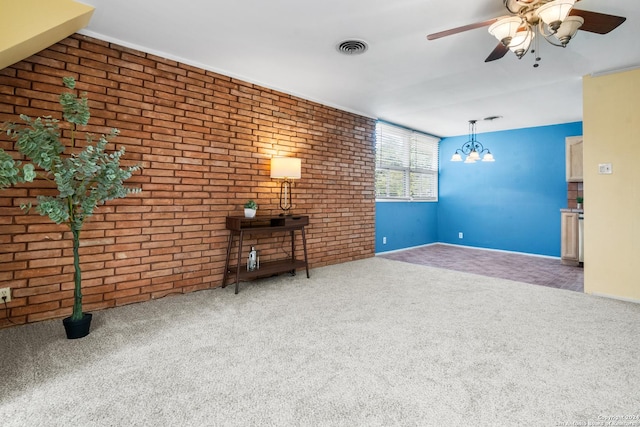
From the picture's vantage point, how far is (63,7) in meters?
2.28

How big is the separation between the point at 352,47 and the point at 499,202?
16.6ft

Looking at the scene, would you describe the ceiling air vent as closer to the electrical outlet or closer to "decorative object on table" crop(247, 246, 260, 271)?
"decorative object on table" crop(247, 246, 260, 271)

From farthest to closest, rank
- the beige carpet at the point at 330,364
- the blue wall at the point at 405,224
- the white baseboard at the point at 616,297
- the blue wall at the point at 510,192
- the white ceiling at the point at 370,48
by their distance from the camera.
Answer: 1. the blue wall at the point at 405,224
2. the blue wall at the point at 510,192
3. the white baseboard at the point at 616,297
4. the white ceiling at the point at 370,48
5. the beige carpet at the point at 330,364

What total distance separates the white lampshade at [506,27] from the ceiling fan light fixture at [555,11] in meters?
0.13

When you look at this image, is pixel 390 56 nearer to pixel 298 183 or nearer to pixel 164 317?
pixel 298 183

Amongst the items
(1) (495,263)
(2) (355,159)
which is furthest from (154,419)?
(1) (495,263)

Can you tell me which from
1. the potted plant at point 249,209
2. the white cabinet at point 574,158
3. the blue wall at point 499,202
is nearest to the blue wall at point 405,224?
the blue wall at point 499,202

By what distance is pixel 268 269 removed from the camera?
363 centimetres

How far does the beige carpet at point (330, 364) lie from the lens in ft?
4.83

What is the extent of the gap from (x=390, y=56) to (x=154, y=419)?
330 centimetres

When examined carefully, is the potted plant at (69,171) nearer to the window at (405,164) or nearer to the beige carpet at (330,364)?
the beige carpet at (330,364)

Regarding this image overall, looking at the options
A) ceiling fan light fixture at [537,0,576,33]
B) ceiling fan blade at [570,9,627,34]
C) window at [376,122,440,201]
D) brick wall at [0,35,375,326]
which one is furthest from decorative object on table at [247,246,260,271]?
ceiling fan blade at [570,9,627,34]

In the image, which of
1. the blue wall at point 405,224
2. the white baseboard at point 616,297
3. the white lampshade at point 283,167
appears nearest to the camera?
the white baseboard at point 616,297

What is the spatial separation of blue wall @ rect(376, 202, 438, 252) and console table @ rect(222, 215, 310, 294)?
2.31 metres
